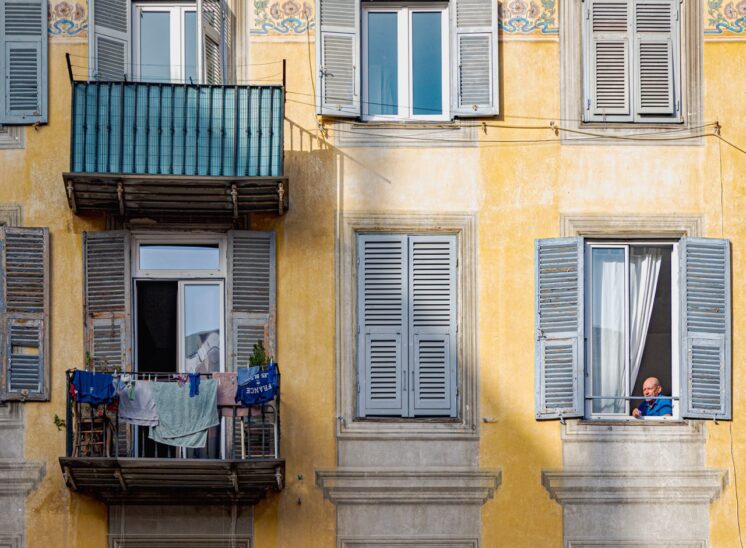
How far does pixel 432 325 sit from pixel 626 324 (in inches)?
83.8

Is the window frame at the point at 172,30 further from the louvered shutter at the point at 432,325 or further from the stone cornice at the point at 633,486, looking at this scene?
the stone cornice at the point at 633,486

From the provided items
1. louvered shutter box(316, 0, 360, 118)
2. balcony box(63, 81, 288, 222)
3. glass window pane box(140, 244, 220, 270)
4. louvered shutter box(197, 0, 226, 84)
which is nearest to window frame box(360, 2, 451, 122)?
louvered shutter box(316, 0, 360, 118)

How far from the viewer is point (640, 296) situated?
56.5 feet

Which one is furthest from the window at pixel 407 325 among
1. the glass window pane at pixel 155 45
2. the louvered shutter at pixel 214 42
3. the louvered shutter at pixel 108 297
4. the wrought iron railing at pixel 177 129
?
the glass window pane at pixel 155 45

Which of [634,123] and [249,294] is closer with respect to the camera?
[249,294]

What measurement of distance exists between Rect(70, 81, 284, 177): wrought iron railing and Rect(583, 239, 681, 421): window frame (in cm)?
356

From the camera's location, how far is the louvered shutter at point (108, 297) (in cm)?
1681

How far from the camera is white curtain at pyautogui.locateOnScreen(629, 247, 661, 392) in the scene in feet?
56.4

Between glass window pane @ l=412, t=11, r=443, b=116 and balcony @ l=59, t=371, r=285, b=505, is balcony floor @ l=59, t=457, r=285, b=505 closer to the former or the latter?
balcony @ l=59, t=371, r=285, b=505

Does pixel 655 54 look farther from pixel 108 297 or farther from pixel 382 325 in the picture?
pixel 108 297

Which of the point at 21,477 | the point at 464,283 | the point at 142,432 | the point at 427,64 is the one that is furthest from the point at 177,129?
the point at 21,477

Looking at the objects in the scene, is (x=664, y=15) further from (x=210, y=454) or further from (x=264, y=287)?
(x=210, y=454)

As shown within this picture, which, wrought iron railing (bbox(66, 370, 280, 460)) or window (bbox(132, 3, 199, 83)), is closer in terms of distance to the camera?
wrought iron railing (bbox(66, 370, 280, 460))

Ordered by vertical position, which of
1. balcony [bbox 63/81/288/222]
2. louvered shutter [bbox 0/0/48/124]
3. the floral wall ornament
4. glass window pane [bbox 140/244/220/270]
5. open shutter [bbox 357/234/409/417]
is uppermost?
the floral wall ornament
